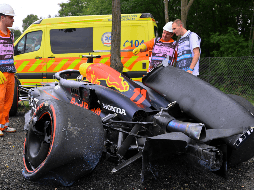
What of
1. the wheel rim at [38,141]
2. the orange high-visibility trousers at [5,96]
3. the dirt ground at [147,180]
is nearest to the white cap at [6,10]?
the orange high-visibility trousers at [5,96]

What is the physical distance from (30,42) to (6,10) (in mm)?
4005

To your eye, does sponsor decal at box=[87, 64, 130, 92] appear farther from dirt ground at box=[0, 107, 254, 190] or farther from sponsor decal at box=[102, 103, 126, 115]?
dirt ground at box=[0, 107, 254, 190]

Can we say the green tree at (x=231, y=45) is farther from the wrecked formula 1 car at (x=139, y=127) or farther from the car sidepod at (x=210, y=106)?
the car sidepod at (x=210, y=106)

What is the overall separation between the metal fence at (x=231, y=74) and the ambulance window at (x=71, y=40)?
471 cm

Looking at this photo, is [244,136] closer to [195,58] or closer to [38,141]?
[38,141]

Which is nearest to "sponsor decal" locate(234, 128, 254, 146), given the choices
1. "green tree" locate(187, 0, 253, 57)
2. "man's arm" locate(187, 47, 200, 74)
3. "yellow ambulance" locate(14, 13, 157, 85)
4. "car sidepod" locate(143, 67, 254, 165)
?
"car sidepod" locate(143, 67, 254, 165)

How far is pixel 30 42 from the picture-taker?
7785 millimetres

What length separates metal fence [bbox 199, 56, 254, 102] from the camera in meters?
8.95

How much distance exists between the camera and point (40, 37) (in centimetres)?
768

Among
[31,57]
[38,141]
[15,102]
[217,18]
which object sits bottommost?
[15,102]

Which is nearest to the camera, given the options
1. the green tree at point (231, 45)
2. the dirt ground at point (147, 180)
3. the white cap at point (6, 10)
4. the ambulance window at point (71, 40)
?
the dirt ground at point (147, 180)

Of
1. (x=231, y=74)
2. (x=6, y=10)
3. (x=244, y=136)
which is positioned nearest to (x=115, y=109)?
(x=244, y=136)

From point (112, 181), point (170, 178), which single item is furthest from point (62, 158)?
point (170, 178)

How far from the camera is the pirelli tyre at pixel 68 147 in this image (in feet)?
5.81
